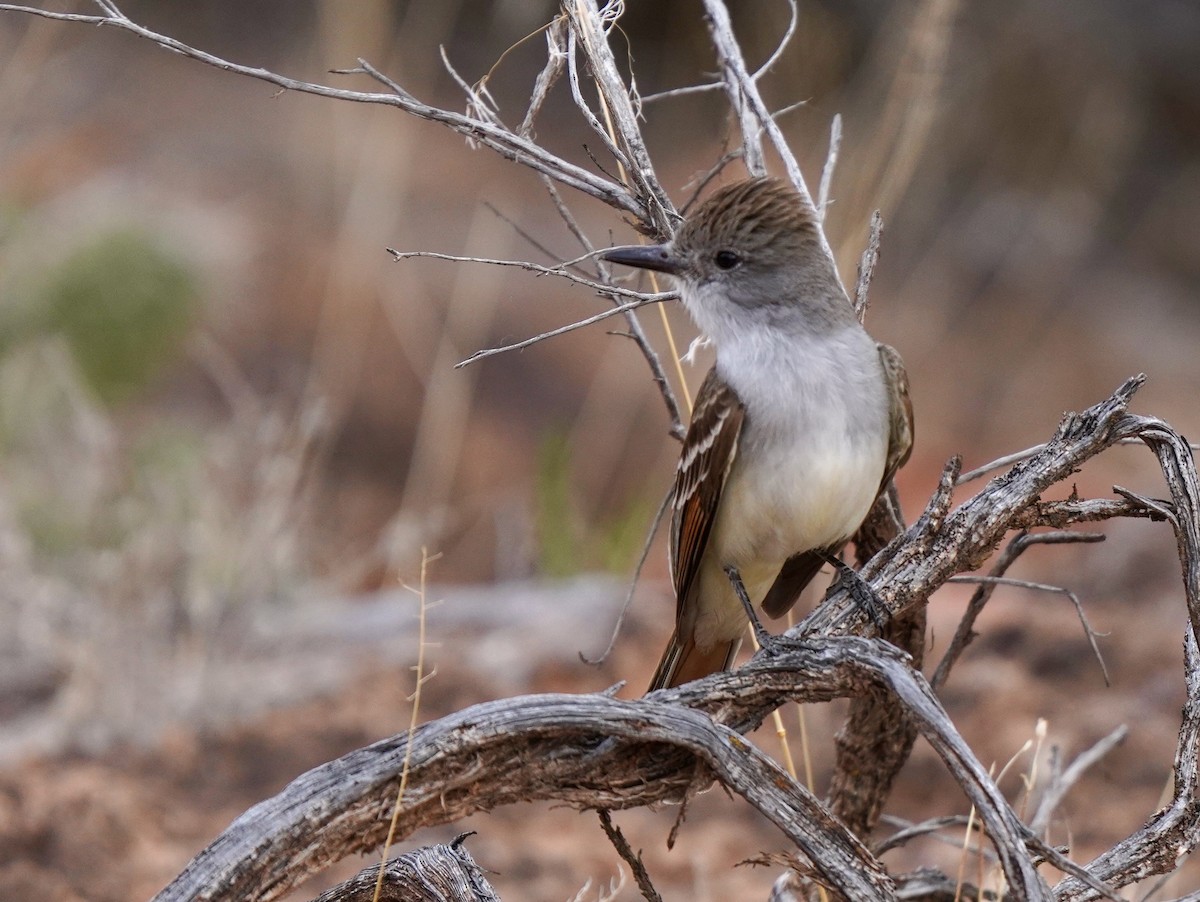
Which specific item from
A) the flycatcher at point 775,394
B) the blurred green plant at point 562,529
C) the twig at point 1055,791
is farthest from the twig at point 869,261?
the blurred green plant at point 562,529

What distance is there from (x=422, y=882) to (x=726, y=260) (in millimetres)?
1412

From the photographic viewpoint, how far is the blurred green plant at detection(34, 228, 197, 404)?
18.4ft

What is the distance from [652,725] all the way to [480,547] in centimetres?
561

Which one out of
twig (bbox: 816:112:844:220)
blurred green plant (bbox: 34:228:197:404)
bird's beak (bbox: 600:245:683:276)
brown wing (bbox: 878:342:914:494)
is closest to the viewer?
bird's beak (bbox: 600:245:683:276)

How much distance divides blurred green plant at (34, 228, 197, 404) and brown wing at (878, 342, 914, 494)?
3.71 m

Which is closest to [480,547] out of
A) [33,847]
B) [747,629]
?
[33,847]

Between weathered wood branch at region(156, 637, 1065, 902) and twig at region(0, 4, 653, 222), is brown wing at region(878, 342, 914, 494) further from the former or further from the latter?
weathered wood branch at region(156, 637, 1065, 902)

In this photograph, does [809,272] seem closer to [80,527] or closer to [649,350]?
[649,350]

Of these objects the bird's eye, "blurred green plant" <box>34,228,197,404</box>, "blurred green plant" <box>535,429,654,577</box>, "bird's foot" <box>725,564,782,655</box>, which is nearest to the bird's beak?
the bird's eye

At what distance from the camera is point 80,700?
443 centimetres

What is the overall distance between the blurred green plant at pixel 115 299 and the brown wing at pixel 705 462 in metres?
3.43

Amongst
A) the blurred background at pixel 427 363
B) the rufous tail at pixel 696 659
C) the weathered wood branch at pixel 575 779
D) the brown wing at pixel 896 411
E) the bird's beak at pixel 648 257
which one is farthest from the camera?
the blurred background at pixel 427 363

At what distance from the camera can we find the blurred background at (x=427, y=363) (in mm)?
4410

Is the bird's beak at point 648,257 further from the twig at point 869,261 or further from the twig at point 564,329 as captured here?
the twig at point 869,261
